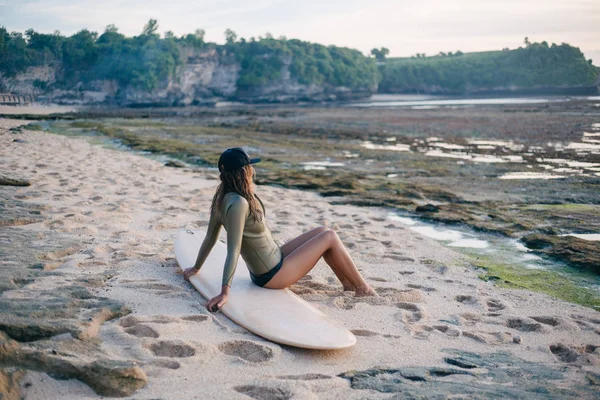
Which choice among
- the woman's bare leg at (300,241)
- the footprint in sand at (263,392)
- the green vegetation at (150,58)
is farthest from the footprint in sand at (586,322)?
the green vegetation at (150,58)

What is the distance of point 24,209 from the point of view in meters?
6.02

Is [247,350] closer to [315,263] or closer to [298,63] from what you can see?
[315,263]

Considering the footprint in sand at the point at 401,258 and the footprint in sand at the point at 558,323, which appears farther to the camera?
the footprint in sand at the point at 401,258

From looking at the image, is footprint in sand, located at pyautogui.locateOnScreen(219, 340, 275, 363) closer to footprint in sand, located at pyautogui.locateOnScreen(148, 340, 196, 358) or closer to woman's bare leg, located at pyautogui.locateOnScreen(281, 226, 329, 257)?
footprint in sand, located at pyautogui.locateOnScreen(148, 340, 196, 358)

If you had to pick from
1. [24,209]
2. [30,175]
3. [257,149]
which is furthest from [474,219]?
[257,149]

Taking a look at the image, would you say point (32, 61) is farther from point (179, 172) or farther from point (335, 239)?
point (335, 239)

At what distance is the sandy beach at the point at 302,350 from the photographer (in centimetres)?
272

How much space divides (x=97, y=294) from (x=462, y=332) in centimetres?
256

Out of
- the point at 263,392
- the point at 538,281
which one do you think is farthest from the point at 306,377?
the point at 538,281

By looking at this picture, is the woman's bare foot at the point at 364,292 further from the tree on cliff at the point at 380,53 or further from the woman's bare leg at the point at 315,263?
the tree on cliff at the point at 380,53

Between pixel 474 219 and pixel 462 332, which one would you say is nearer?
pixel 462 332

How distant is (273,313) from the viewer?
3551 mm

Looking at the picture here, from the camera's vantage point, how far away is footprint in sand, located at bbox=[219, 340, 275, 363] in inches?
121

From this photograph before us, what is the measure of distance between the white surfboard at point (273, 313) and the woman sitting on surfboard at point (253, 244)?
0.10 m
